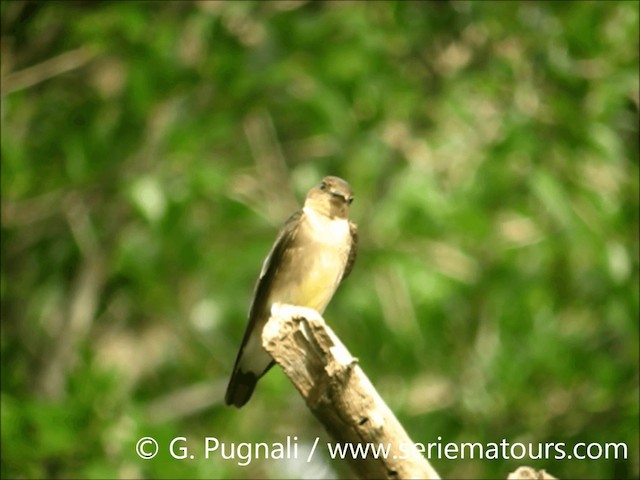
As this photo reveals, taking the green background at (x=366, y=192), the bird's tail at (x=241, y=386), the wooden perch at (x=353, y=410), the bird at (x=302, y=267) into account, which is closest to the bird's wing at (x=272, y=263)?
the bird at (x=302, y=267)

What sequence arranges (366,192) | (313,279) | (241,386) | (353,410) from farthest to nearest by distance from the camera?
1. (366,192)
2. (241,386)
3. (313,279)
4. (353,410)

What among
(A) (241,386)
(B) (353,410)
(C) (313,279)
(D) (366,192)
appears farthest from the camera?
(D) (366,192)

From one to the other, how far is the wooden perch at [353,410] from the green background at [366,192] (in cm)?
190

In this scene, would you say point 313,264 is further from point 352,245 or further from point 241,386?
point 241,386

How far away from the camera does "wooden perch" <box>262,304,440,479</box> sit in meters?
3.26

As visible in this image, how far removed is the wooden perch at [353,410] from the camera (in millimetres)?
3262

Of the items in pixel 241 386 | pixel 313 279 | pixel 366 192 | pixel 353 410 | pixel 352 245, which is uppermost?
pixel 366 192

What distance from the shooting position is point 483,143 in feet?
→ 20.5

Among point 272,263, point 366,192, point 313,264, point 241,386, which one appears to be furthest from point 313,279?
point 366,192

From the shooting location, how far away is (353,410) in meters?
3.28

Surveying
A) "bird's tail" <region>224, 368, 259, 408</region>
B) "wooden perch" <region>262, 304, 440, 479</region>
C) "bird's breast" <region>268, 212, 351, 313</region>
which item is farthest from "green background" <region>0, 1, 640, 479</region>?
"wooden perch" <region>262, 304, 440, 479</region>

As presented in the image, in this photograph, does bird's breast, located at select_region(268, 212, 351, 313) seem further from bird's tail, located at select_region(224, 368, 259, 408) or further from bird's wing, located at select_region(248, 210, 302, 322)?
bird's tail, located at select_region(224, 368, 259, 408)

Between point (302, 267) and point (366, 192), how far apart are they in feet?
5.89

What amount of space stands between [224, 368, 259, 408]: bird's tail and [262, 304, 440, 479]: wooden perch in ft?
3.45
